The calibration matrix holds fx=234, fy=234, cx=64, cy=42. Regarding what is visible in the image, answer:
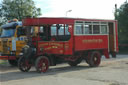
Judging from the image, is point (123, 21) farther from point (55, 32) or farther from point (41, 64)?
point (41, 64)

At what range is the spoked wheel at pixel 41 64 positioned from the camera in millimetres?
11812

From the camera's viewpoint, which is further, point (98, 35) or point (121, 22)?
point (121, 22)

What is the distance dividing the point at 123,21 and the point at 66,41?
21.9m

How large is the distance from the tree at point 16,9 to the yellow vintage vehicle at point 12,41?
22.8 metres

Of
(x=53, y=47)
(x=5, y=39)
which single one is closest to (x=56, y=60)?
(x=53, y=47)

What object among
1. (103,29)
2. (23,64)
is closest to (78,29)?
(103,29)

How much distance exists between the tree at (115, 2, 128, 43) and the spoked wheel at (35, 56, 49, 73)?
74.8 feet

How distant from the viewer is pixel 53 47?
12.8 metres

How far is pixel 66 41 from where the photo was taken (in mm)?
13008

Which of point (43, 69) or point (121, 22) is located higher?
point (121, 22)

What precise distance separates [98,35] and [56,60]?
3.49 metres

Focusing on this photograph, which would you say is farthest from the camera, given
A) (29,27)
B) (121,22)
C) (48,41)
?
(121,22)

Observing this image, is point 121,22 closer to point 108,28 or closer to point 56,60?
point 108,28

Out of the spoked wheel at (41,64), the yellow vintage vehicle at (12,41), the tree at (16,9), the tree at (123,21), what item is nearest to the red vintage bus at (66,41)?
the spoked wheel at (41,64)
